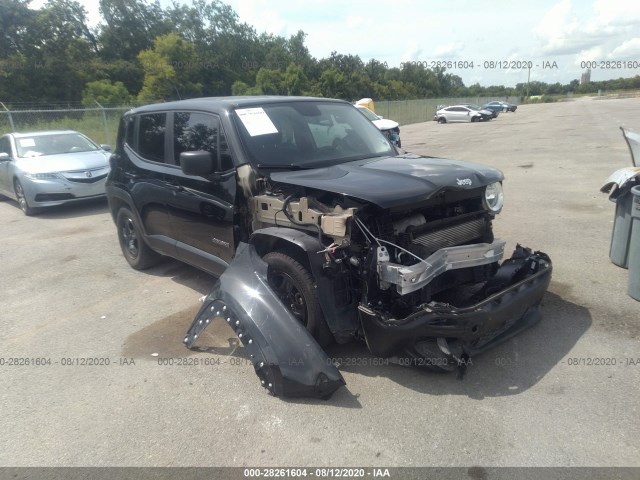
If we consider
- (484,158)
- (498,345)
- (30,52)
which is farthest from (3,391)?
(30,52)

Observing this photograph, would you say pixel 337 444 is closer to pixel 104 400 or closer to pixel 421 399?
pixel 421 399

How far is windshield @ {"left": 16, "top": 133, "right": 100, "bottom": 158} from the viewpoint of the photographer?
9782 mm

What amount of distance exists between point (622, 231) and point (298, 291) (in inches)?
144

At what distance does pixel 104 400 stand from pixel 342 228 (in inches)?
80.9

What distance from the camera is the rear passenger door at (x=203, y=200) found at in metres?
4.01

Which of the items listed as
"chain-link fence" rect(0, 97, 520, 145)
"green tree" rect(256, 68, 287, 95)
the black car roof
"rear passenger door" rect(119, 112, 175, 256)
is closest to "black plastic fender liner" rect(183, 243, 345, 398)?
the black car roof

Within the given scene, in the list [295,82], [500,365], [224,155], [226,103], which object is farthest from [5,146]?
[295,82]

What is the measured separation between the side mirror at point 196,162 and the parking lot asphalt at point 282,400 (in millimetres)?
1418

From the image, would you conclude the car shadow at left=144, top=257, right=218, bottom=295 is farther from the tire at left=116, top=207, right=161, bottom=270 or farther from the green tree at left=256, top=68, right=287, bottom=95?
the green tree at left=256, top=68, right=287, bottom=95

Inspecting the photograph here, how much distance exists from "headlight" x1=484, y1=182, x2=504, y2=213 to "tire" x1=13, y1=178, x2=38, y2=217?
873cm

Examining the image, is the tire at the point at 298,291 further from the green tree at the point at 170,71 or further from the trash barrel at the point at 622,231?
the green tree at the point at 170,71

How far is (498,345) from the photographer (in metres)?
3.38

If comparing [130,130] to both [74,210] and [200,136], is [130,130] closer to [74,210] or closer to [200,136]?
[200,136]

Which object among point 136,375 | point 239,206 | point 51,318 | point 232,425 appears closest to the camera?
point 232,425
